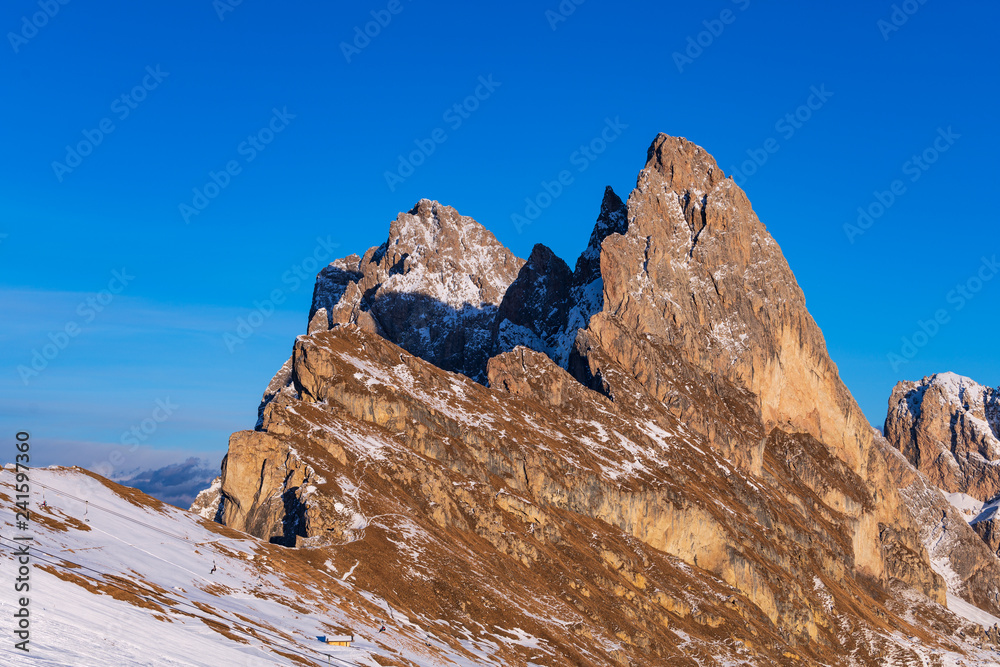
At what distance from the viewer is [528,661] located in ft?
362

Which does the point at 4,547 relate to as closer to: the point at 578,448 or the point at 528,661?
the point at 528,661

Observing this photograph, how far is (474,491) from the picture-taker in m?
153

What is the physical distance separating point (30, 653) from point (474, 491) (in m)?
106

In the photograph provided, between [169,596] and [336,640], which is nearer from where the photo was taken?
[169,596]

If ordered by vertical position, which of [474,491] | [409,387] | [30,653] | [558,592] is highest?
[409,387]

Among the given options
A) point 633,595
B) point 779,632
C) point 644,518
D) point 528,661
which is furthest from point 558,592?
point 779,632

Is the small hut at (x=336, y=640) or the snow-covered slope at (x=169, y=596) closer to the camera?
the snow-covered slope at (x=169, y=596)

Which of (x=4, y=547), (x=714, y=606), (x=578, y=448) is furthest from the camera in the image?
(x=578, y=448)

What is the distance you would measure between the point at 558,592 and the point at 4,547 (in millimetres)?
87760

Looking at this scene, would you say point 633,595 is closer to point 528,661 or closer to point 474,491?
point 474,491

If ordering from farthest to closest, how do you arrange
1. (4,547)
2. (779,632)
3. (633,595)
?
(779,632)
(633,595)
(4,547)

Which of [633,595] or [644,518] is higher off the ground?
[644,518]

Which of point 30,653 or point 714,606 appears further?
point 714,606

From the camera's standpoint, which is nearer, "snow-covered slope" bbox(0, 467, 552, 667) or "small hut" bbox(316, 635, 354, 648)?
"snow-covered slope" bbox(0, 467, 552, 667)
